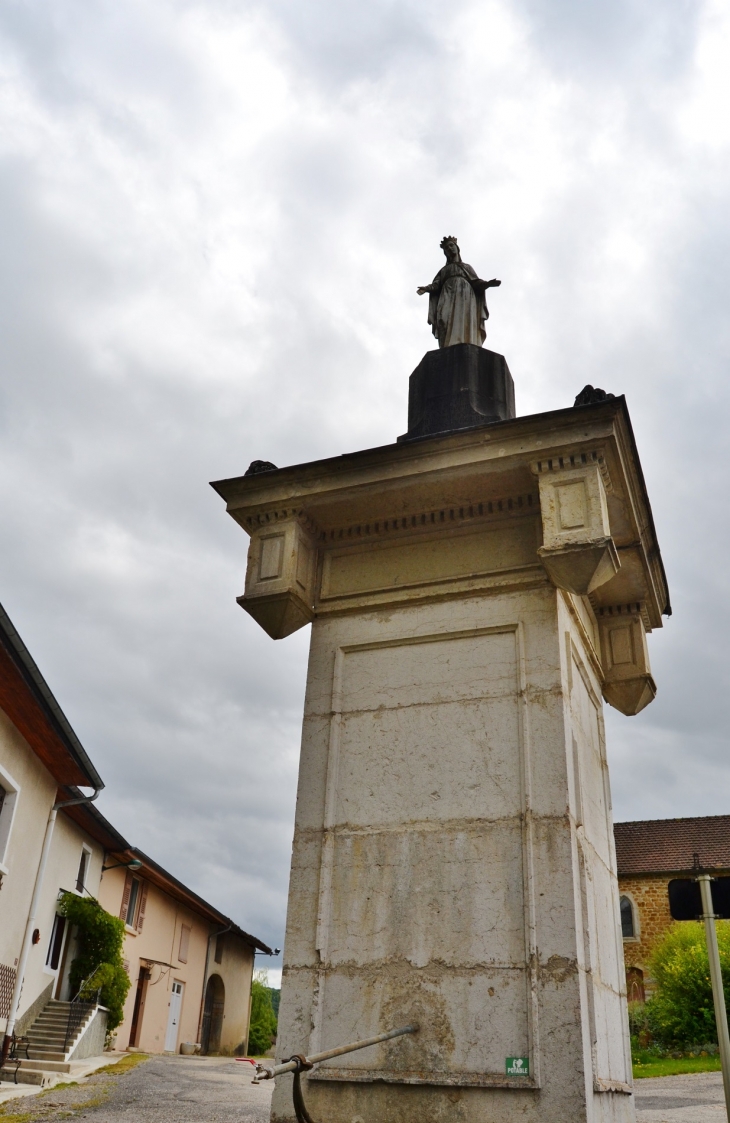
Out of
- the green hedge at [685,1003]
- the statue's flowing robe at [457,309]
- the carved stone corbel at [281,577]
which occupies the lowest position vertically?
the green hedge at [685,1003]

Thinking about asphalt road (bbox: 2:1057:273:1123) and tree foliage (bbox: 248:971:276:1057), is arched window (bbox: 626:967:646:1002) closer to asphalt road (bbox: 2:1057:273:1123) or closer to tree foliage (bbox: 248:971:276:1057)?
tree foliage (bbox: 248:971:276:1057)

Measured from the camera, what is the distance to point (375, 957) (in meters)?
5.88

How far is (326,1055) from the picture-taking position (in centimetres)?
500

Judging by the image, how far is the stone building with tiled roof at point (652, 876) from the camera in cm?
4159

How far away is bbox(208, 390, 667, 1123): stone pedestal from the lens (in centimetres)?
545

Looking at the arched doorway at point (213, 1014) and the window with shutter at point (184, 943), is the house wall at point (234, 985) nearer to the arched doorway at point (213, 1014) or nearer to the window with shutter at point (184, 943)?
the arched doorway at point (213, 1014)

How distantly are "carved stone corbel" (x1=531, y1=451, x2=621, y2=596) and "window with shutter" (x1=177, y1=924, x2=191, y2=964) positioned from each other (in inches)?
1230

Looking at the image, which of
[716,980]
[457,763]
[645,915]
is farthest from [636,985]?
[457,763]

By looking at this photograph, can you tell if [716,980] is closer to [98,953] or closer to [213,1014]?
[98,953]

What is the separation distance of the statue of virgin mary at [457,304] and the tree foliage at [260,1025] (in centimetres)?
4266

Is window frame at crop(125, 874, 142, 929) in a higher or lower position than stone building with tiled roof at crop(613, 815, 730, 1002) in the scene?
lower

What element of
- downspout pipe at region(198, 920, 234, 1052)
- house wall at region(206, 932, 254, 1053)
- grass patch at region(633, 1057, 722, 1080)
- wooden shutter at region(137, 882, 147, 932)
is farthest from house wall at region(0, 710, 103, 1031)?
house wall at region(206, 932, 254, 1053)

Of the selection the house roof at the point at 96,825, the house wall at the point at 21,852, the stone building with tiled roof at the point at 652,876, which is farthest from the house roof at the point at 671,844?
the house wall at the point at 21,852

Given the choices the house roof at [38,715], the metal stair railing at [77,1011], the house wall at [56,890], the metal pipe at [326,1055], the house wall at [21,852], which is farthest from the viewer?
the house wall at [56,890]
